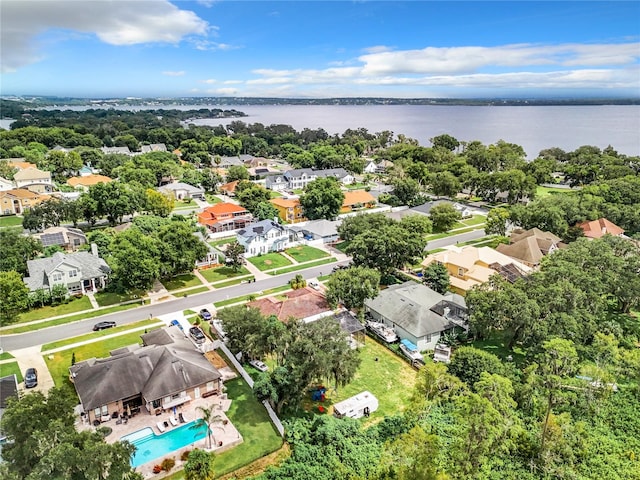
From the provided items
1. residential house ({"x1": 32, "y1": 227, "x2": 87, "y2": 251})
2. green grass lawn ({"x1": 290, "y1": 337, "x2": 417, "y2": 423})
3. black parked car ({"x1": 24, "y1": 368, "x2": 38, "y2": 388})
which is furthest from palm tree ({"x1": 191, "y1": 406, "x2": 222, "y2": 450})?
residential house ({"x1": 32, "y1": 227, "x2": 87, "y2": 251})

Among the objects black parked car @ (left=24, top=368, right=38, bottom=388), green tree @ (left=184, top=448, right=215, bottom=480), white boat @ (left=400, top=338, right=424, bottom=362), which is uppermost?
green tree @ (left=184, top=448, right=215, bottom=480)

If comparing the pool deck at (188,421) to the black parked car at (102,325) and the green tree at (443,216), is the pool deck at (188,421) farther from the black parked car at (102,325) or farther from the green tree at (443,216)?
the green tree at (443,216)

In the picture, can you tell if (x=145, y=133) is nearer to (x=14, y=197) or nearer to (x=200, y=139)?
(x=200, y=139)

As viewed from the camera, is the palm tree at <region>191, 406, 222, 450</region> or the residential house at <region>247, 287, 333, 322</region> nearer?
the palm tree at <region>191, 406, 222, 450</region>

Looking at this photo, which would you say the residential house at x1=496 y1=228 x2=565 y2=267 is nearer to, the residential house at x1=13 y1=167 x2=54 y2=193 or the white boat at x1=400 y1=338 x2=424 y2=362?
the white boat at x1=400 y1=338 x2=424 y2=362

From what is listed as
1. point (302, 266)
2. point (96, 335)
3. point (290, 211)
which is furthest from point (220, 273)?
point (290, 211)

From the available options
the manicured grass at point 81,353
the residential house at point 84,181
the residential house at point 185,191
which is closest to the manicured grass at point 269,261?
the manicured grass at point 81,353
